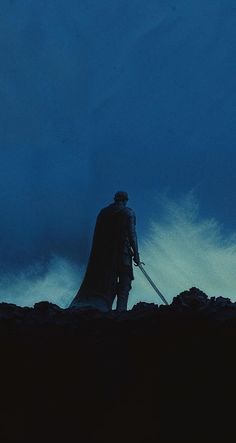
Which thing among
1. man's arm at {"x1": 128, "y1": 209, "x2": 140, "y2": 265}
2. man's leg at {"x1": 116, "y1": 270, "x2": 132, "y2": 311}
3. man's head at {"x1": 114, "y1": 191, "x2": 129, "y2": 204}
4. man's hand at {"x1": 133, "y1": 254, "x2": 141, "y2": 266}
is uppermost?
man's head at {"x1": 114, "y1": 191, "x2": 129, "y2": 204}

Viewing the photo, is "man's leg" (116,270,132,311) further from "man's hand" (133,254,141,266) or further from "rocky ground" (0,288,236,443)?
"rocky ground" (0,288,236,443)

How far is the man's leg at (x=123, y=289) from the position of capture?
938 centimetres

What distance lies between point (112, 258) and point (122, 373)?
4.87 m

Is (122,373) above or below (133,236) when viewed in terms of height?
below

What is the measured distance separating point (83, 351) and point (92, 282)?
425cm

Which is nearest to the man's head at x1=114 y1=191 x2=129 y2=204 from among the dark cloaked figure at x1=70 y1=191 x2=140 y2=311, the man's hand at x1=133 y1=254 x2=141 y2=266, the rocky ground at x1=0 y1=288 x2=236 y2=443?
the dark cloaked figure at x1=70 y1=191 x2=140 y2=311

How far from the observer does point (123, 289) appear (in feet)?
31.4

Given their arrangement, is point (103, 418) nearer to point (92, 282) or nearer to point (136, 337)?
point (136, 337)

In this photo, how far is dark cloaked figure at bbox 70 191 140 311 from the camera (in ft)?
30.3

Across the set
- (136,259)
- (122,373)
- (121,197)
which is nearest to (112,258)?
(136,259)

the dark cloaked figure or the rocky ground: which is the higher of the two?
the dark cloaked figure

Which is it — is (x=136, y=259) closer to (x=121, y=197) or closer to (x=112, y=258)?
(x=112, y=258)

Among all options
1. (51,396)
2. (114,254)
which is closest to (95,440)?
(51,396)

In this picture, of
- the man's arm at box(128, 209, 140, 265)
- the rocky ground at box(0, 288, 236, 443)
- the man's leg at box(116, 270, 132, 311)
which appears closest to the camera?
the rocky ground at box(0, 288, 236, 443)
